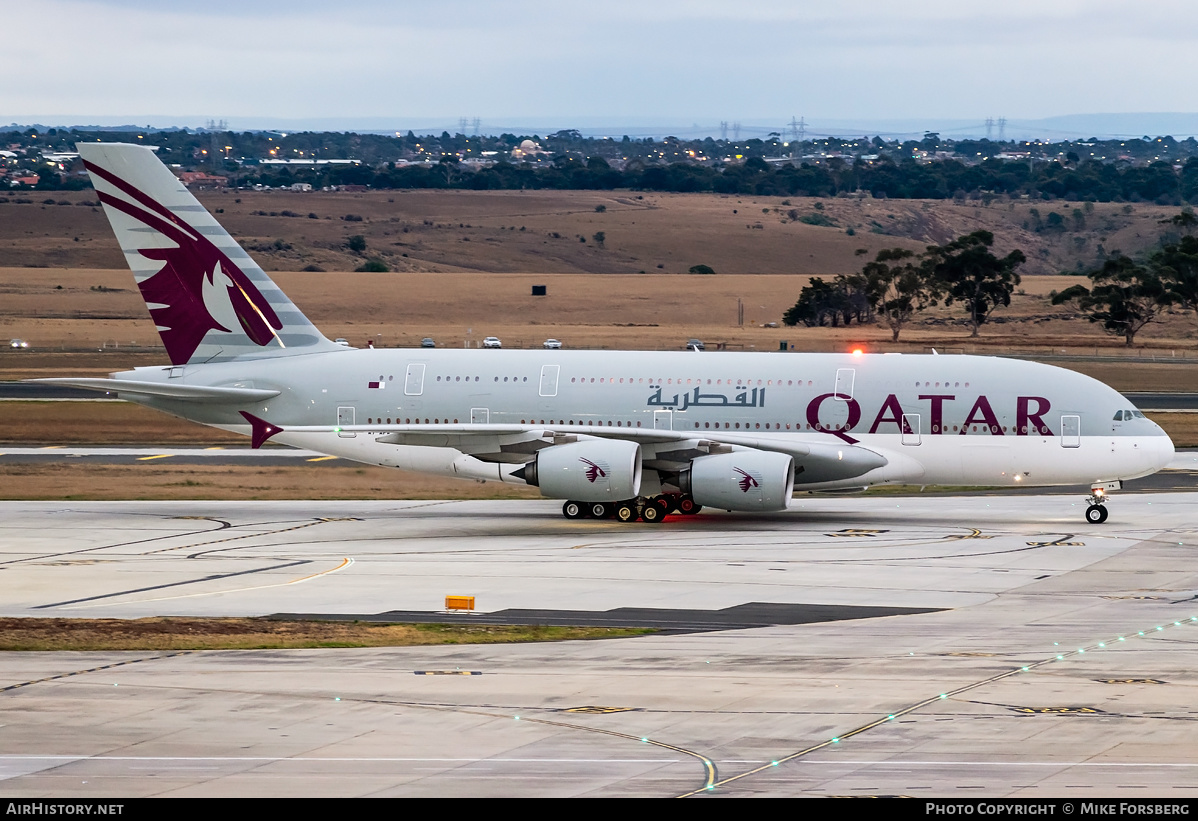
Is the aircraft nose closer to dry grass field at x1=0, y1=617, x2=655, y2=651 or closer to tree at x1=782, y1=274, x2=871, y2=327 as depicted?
dry grass field at x1=0, y1=617, x2=655, y2=651

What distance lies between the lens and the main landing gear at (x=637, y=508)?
43.9m

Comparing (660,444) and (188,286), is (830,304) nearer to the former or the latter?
(188,286)

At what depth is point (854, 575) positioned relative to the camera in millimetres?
33938

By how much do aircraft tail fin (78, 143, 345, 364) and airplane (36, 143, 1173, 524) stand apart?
51 mm

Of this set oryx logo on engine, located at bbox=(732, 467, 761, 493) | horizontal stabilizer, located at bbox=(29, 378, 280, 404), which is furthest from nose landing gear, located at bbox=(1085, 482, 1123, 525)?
horizontal stabilizer, located at bbox=(29, 378, 280, 404)

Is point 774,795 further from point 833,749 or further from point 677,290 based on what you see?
point 677,290

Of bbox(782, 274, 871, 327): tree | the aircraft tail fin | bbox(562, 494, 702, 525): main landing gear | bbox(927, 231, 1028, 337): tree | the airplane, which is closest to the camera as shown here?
the airplane

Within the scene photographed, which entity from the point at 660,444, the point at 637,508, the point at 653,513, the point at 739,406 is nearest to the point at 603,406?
the point at 660,444

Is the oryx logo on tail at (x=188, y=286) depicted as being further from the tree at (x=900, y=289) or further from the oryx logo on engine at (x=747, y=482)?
the tree at (x=900, y=289)

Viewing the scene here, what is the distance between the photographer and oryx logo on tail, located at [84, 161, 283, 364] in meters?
46.1

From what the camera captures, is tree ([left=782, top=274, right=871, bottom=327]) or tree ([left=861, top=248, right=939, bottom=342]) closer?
tree ([left=861, top=248, right=939, bottom=342])

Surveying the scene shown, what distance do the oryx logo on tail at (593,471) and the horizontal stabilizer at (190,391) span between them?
33.8 ft

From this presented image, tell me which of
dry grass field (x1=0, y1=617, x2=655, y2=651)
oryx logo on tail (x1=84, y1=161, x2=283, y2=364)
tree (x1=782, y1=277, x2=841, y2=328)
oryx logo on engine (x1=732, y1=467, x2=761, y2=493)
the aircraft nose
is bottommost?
tree (x1=782, y1=277, x2=841, y2=328)
